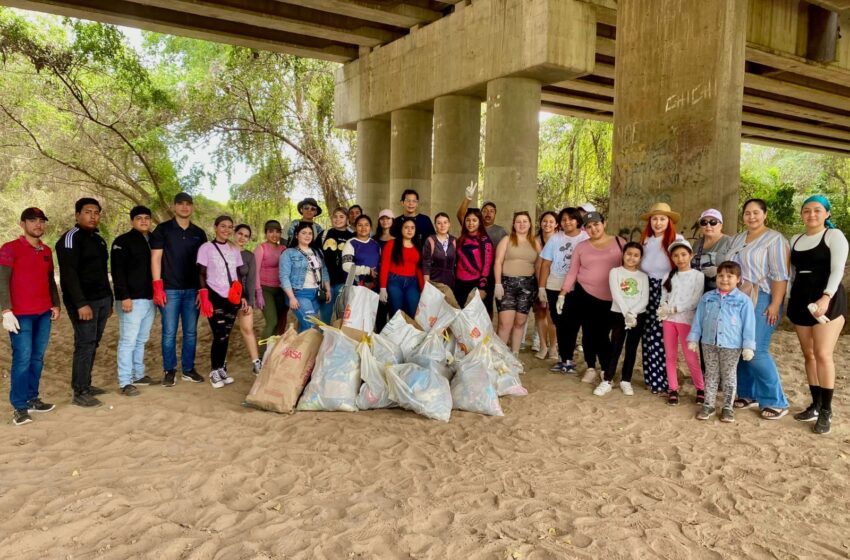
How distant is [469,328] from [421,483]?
1990mm

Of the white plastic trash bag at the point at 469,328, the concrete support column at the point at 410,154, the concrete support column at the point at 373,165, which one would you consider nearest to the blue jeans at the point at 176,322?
the white plastic trash bag at the point at 469,328

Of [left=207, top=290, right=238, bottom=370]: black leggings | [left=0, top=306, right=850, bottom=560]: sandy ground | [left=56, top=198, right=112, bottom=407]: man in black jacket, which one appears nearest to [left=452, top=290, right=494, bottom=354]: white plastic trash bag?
[left=0, top=306, right=850, bottom=560]: sandy ground

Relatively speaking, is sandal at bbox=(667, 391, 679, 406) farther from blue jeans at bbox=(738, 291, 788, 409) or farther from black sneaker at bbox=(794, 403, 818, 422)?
black sneaker at bbox=(794, 403, 818, 422)

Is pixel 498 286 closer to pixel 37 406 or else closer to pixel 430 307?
pixel 430 307

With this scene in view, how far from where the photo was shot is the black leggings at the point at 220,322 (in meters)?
5.40

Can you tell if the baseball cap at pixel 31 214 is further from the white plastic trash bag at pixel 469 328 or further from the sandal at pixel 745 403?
the sandal at pixel 745 403

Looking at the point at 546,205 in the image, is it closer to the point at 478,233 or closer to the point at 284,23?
the point at 284,23

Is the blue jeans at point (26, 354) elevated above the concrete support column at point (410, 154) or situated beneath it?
situated beneath

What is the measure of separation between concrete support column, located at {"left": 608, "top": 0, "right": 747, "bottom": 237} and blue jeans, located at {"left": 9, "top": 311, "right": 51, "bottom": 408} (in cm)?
640

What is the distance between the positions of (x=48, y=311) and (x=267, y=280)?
77.6 inches

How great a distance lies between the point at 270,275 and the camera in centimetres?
596

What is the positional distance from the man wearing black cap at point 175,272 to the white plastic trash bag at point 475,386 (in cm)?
265

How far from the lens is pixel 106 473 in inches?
138

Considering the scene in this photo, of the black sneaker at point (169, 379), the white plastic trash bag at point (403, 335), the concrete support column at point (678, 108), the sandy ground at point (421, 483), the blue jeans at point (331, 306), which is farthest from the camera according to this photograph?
the concrete support column at point (678, 108)
